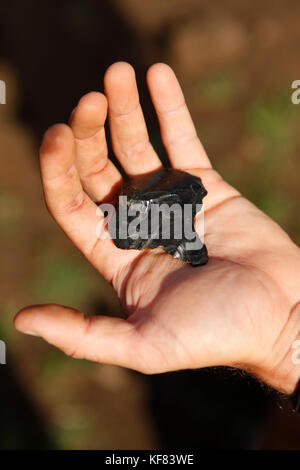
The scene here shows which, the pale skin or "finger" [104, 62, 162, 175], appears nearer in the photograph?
the pale skin

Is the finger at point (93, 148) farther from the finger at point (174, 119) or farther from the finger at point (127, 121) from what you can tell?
the finger at point (174, 119)

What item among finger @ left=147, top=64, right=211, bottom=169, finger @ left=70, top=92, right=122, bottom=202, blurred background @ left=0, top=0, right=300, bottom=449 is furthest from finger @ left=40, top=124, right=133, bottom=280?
blurred background @ left=0, top=0, right=300, bottom=449

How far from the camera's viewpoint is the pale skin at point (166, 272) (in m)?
1.85

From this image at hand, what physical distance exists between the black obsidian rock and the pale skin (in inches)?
3.0

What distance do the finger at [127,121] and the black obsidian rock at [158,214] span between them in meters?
0.25

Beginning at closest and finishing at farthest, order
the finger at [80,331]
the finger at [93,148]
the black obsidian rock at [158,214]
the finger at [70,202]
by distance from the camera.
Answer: the finger at [80,331], the finger at [70,202], the finger at [93,148], the black obsidian rock at [158,214]

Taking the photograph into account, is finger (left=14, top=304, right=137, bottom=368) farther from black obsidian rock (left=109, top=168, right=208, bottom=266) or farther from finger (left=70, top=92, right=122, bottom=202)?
finger (left=70, top=92, right=122, bottom=202)

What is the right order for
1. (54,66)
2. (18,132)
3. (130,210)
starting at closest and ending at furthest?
1. (130,210)
2. (18,132)
3. (54,66)

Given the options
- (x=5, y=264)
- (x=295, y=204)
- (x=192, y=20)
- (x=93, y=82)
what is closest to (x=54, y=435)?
(x=5, y=264)

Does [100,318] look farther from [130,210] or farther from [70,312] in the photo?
[130,210]

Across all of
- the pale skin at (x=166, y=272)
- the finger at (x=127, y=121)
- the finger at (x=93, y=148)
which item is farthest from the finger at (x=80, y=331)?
the finger at (x=127, y=121)

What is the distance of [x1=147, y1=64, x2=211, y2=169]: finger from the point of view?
255cm

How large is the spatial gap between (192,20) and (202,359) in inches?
182

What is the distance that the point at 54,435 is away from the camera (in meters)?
3.24
